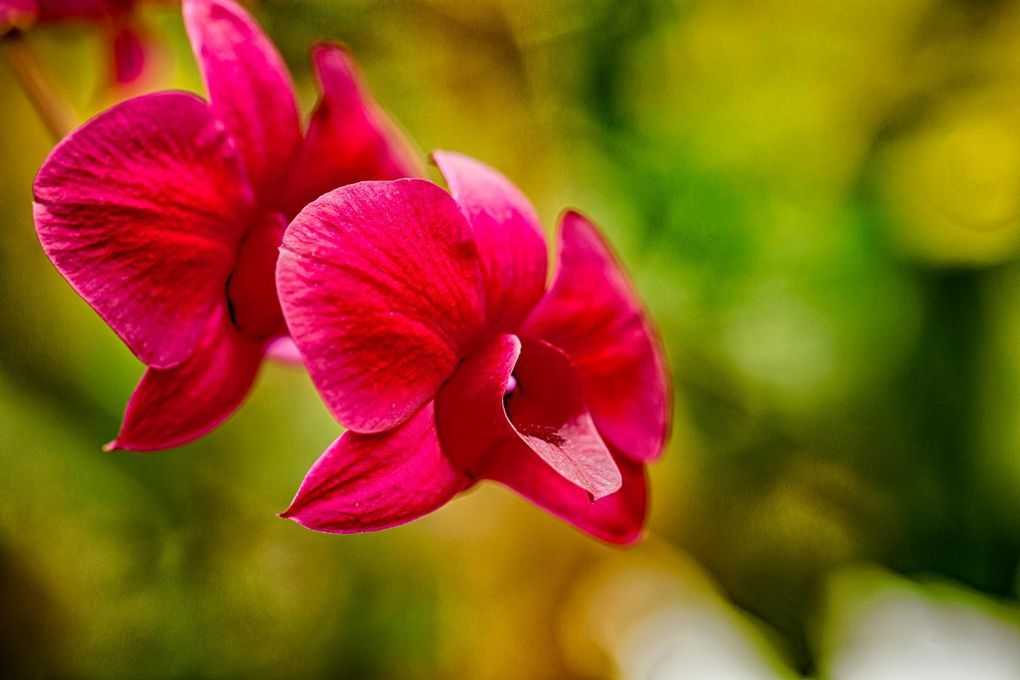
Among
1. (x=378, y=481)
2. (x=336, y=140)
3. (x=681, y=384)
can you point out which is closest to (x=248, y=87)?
(x=336, y=140)

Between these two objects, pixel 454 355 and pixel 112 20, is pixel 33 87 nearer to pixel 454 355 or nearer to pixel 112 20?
pixel 112 20

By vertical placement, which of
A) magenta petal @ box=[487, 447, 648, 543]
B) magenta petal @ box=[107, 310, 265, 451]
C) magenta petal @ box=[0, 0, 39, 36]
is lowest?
magenta petal @ box=[487, 447, 648, 543]

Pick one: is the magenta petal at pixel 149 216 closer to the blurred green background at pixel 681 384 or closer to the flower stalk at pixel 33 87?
the flower stalk at pixel 33 87

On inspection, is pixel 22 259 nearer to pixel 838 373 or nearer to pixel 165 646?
pixel 165 646

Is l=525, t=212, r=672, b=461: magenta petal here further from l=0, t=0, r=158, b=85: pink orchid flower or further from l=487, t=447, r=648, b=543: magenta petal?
l=0, t=0, r=158, b=85: pink orchid flower

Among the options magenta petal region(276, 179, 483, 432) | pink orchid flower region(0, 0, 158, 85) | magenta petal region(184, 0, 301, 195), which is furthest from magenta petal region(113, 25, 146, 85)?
magenta petal region(276, 179, 483, 432)

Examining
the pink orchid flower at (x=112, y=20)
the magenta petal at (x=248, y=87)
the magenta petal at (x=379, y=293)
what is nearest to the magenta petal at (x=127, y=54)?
the pink orchid flower at (x=112, y=20)

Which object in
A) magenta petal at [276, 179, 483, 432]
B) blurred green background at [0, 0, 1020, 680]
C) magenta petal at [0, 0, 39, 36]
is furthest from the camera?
blurred green background at [0, 0, 1020, 680]
